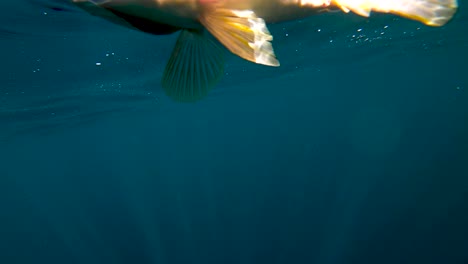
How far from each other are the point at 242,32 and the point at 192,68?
1.03m

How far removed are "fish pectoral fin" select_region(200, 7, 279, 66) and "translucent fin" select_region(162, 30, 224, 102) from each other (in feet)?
2.52

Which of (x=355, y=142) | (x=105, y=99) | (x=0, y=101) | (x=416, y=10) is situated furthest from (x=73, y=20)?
(x=355, y=142)

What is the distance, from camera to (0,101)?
14.9 m

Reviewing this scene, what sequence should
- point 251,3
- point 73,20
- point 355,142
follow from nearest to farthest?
point 251,3, point 73,20, point 355,142

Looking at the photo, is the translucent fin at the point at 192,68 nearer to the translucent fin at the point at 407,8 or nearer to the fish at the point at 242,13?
the fish at the point at 242,13

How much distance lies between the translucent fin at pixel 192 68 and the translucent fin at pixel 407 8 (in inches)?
46.3

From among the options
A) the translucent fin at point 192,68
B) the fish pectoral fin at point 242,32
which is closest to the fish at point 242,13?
the fish pectoral fin at point 242,32

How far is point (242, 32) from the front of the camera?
203cm

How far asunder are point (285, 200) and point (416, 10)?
23583 millimetres

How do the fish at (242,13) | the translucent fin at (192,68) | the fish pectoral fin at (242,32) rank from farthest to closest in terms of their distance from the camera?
1. the translucent fin at (192,68)
2. the fish pectoral fin at (242,32)
3. the fish at (242,13)

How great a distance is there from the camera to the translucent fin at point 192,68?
→ 2.86 m

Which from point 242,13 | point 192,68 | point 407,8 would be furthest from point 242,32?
point 192,68

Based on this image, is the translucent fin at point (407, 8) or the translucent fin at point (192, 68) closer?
the translucent fin at point (407, 8)

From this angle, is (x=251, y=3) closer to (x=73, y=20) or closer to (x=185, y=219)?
(x=73, y=20)
